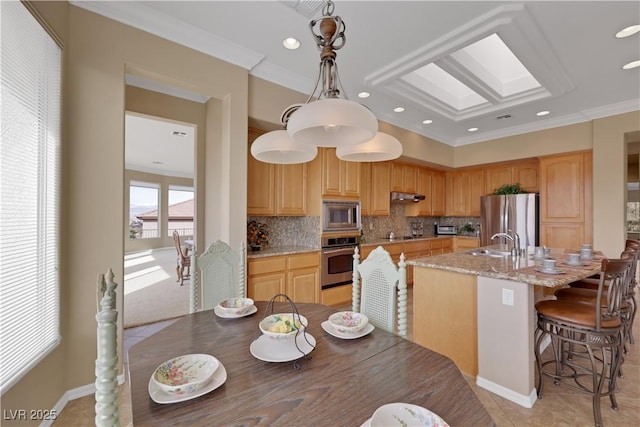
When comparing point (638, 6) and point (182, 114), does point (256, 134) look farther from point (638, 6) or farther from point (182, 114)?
point (638, 6)

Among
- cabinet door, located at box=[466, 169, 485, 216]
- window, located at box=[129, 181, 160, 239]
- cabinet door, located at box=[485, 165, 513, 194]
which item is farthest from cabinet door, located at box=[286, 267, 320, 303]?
window, located at box=[129, 181, 160, 239]

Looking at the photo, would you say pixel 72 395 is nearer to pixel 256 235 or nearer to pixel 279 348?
pixel 279 348

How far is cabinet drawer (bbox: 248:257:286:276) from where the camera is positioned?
2.97 metres

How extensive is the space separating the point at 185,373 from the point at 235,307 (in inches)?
27.1

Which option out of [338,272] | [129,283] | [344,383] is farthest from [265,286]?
[129,283]

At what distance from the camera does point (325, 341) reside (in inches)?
51.1

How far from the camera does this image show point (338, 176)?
3811 mm

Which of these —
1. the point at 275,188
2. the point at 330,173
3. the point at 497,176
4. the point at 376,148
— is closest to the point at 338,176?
the point at 330,173

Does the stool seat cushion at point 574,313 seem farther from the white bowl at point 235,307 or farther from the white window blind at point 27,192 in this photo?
the white window blind at point 27,192

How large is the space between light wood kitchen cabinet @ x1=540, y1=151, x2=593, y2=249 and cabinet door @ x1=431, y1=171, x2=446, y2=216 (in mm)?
1818

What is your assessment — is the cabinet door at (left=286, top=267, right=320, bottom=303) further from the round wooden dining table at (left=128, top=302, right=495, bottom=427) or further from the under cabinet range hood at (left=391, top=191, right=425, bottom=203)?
the under cabinet range hood at (left=391, top=191, right=425, bottom=203)

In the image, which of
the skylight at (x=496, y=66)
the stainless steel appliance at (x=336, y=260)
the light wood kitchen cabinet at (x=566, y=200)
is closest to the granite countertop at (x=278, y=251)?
the stainless steel appliance at (x=336, y=260)

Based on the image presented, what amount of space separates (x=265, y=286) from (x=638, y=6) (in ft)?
12.9

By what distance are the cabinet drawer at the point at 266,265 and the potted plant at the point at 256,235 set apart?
0.33 meters
